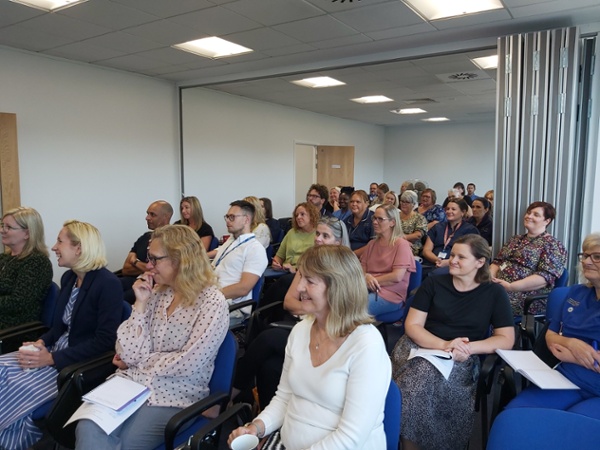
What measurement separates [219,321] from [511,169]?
308 centimetres

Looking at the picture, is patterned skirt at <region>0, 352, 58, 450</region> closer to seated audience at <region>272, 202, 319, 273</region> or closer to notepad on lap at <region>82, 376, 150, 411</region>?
notepad on lap at <region>82, 376, 150, 411</region>

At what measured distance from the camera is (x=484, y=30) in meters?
4.11

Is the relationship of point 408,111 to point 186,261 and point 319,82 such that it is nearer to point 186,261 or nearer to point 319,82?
point 319,82

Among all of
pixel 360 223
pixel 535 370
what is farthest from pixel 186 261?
pixel 360 223

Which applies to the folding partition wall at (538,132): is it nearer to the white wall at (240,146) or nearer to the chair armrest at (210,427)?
the chair armrest at (210,427)

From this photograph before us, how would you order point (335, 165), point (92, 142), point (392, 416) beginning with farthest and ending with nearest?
point (335, 165)
point (92, 142)
point (392, 416)

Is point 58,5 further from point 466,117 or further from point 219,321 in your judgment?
point 466,117

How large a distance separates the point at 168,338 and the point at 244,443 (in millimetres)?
757

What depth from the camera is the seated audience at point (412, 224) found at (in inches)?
191

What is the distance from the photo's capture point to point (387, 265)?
335cm

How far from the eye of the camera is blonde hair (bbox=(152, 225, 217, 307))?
198cm

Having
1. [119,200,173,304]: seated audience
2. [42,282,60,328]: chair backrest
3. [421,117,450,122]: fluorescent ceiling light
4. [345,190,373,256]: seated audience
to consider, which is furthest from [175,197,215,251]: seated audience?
[421,117,450,122]: fluorescent ceiling light

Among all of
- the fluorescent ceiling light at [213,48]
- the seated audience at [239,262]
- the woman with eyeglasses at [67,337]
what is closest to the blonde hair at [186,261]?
the woman with eyeglasses at [67,337]

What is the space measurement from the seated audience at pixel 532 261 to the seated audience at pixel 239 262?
1.68 metres
